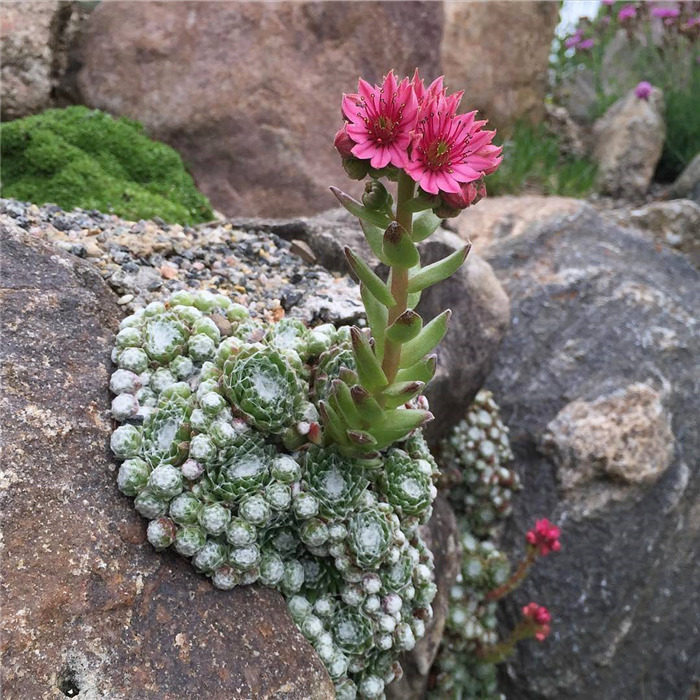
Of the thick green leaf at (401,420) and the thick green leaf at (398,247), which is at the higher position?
the thick green leaf at (398,247)

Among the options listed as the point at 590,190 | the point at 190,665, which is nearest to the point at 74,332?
the point at 190,665

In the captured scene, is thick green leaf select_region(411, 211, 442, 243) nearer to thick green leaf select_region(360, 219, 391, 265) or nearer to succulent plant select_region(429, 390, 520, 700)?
thick green leaf select_region(360, 219, 391, 265)

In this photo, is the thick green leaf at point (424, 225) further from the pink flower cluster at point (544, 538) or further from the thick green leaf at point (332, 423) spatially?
the pink flower cluster at point (544, 538)

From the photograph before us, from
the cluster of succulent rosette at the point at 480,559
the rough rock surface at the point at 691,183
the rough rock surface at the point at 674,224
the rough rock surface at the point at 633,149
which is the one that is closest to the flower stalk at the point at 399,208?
the cluster of succulent rosette at the point at 480,559

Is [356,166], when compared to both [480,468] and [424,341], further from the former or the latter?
[480,468]

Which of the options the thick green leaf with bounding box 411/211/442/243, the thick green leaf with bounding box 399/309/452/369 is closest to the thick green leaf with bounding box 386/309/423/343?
the thick green leaf with bounding box 399/309/452/369

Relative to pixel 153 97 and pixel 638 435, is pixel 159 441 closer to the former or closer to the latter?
pixel 638 435
